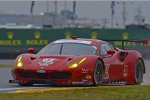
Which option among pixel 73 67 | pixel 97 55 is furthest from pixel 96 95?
pixel 97 55

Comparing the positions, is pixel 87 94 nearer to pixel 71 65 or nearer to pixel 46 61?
pixel 71 65

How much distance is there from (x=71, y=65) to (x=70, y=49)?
1107mm

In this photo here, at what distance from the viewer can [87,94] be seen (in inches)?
443

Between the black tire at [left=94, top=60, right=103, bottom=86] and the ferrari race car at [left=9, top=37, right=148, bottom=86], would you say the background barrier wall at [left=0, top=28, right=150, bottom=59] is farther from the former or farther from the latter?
the black tire at [left=94, top=60, right=103, bottom=86]

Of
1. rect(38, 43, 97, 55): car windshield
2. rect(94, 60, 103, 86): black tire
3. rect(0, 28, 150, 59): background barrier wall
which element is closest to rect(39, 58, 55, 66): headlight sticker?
rect(38, 43, 97, 55): car windshield

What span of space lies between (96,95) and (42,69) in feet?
8.46

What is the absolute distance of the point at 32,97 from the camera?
10.6 metres

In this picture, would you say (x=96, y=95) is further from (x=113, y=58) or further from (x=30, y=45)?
(x=30, y=45)

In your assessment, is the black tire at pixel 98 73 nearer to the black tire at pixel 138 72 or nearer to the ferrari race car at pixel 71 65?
the ferrari race car at pixel 71 65

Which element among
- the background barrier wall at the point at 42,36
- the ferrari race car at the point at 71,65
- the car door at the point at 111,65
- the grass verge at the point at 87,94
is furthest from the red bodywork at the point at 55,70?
the background barrier wall at the point at 42,36

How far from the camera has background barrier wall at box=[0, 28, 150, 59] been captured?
109 ft

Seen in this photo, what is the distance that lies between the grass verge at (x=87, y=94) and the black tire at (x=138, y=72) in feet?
10.7

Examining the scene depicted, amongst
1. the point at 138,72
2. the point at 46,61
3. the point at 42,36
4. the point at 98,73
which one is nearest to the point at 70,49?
the point at 98,73

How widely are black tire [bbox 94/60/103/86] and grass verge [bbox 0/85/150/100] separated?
141cm
